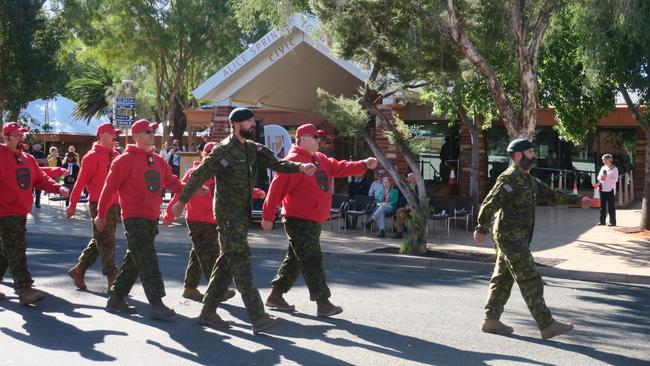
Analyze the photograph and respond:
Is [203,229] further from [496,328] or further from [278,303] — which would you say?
[496,328]

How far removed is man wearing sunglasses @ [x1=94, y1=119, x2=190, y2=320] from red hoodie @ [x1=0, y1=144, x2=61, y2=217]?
3.57 ft

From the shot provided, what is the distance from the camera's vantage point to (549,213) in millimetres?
20328

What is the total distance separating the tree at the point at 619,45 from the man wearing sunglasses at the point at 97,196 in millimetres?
7349

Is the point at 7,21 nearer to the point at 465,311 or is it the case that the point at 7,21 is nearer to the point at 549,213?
the point at 549,213

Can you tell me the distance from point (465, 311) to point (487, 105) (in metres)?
9.48

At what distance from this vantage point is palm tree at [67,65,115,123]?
1571 inches

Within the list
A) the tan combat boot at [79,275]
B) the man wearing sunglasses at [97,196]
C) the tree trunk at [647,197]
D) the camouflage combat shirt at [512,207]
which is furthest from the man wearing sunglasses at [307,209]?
the tree trunk at [647,197]

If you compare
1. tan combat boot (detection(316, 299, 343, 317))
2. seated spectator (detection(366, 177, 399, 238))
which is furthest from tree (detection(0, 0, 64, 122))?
tan combat boot (detection(316, 299, 343, 317))

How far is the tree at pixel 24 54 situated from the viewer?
20.1m

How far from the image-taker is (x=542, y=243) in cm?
1462

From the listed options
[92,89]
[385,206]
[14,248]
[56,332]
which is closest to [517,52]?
[385,206]

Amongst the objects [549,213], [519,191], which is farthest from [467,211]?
[519,191]

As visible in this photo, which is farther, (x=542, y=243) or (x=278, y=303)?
(x=542, y=243)

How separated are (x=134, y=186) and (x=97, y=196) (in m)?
1.88
